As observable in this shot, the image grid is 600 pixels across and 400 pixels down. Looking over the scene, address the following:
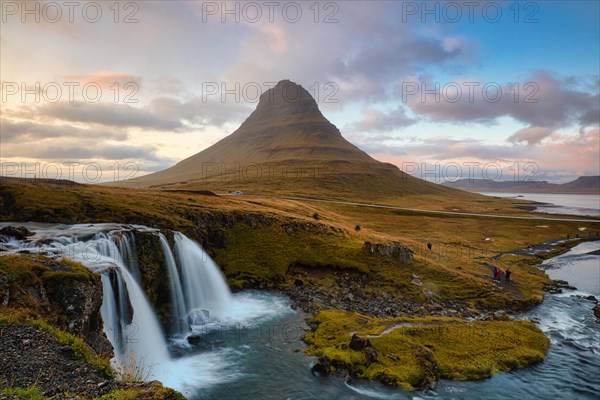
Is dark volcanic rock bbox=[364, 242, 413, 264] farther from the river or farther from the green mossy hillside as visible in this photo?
the river

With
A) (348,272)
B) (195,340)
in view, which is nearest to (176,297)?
(195,340)

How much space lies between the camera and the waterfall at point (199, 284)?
131 feet

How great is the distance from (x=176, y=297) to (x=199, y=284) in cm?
511

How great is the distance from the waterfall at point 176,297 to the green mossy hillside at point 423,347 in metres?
12.4

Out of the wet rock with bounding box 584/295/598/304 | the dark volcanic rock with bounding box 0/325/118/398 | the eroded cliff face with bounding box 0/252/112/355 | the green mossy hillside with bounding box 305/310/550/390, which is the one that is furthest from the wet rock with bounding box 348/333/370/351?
the wet rock with bounding box 584/295/598/304

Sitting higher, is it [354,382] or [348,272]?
[348,272]

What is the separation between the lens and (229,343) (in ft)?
109

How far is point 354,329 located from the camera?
113ft

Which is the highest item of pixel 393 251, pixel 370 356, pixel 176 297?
pixel 393 251

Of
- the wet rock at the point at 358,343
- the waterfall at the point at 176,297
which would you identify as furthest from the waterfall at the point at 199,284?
the wet rock at the point at 358,343

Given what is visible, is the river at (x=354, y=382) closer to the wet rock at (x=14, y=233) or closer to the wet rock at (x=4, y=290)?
the wet rock at (x=4, y=290)

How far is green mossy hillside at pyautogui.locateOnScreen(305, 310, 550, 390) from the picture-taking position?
90.9ft

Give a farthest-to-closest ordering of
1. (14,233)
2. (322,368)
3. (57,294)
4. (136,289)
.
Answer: (14,233)
(136,289)
(322,368)
(57,294)

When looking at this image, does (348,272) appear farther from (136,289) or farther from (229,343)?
(136,289)
